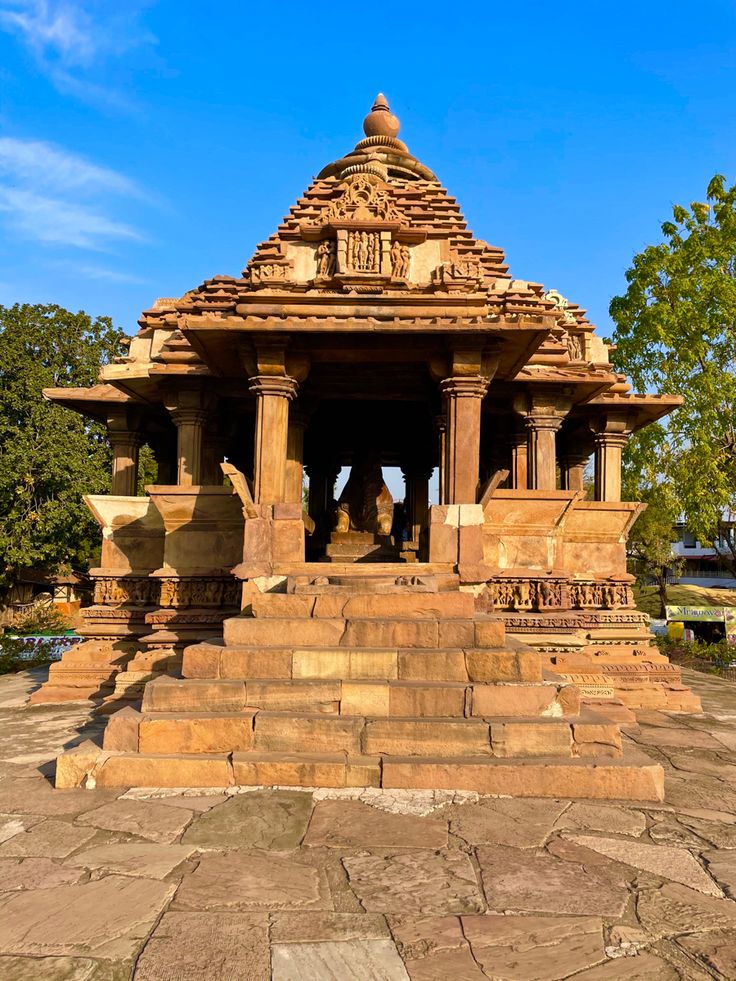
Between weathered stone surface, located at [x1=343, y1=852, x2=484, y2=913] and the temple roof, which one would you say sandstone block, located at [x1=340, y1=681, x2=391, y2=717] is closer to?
weathered stone surface, located at [x1=343, y1=852, x2=484, y2=913]

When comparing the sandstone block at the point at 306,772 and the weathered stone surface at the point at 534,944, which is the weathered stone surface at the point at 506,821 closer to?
the sandstone block at the point at 306,772

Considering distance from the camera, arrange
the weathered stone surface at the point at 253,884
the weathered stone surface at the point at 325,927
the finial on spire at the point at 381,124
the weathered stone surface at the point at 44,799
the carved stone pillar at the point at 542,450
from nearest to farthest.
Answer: the weathered stone surface at the point at 325,927
the weathered stone surface at the point at 253,884
the weathered stone surface at the point at 44,799
the carved stone pillar at the point at 542,450
the finial on spire at the point at 381,124

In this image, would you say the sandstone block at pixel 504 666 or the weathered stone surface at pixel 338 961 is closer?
the weathered stone surface at pixel 338 961

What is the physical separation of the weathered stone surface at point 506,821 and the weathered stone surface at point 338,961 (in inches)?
43.9

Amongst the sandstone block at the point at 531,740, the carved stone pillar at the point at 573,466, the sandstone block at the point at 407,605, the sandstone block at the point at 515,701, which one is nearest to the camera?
the sandstone block at the point at 531,740

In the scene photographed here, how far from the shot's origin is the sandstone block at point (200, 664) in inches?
192

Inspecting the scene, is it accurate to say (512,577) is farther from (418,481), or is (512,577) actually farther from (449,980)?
(418,481)

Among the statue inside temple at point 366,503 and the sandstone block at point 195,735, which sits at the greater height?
the statue inside temple at point 366,503

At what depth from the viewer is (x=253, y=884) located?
2.91 metres

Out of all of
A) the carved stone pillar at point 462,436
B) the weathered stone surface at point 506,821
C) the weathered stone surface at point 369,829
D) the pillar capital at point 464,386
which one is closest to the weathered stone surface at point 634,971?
the weathered stone surface at point 506,821

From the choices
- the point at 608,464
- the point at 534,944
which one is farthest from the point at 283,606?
the point at 608,464

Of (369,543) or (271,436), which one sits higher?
(271,436)

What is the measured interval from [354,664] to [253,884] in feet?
6.77

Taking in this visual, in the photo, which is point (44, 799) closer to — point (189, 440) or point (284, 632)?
point (284, 632)
